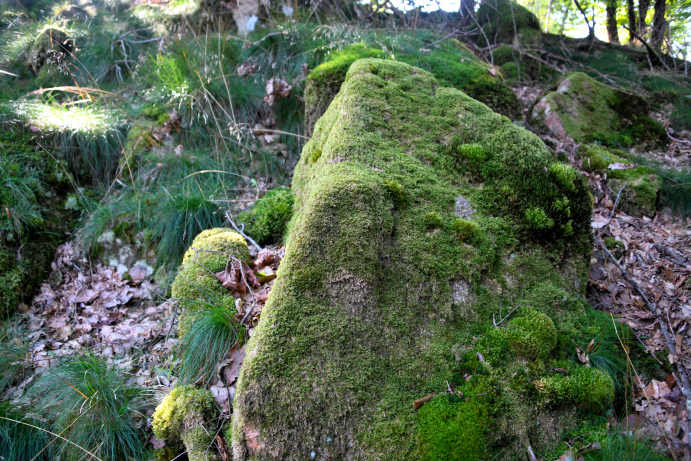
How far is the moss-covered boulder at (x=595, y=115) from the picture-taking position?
4.90m

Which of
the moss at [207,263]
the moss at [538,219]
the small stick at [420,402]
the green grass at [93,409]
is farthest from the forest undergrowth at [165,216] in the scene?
the moss at [538,219]

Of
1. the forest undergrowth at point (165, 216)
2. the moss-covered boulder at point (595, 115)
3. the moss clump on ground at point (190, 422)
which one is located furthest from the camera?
the moss-covered boulder at point (595, 115)

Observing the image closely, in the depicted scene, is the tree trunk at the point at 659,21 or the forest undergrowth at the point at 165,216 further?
the tree trunk at the point at 659,21

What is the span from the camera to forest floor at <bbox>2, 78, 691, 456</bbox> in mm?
2330

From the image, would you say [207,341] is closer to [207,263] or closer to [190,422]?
[190,422]

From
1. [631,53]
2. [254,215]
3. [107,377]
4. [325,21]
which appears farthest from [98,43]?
[631,53]

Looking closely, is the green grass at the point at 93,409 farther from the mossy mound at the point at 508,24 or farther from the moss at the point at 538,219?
the mossy mound at the point at 508,24

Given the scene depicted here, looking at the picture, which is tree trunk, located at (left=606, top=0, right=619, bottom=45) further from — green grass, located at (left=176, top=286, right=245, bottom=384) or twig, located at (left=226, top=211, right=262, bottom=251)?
green grass, located at (left=176, top=286, right=245, bottom=384)

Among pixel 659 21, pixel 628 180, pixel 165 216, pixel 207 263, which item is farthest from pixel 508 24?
pixel 207 263

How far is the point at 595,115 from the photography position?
16.9 ft

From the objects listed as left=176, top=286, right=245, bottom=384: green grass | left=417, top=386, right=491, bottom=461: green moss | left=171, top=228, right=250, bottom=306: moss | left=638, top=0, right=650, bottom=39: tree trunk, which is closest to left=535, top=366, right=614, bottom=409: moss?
left=417, top=386, right=491, bottom=461: green moss

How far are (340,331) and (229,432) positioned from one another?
855 millimetres

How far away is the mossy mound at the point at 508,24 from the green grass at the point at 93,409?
8.05 metres

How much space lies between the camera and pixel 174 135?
5570 millimetres
